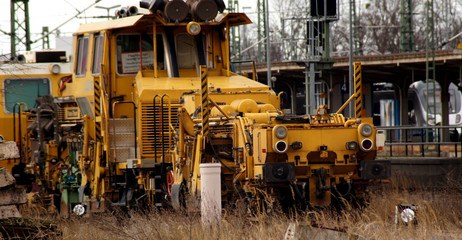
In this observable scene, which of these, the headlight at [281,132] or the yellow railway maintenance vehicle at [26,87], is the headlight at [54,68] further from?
the headlight at [281,132]

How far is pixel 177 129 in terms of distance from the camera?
50.3 ft

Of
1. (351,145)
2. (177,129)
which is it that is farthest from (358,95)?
(177,129)

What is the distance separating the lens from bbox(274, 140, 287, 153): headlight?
12.7 meters

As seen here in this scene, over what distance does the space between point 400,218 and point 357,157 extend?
1131 mm

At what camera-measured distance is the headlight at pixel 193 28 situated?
1742 centimetres

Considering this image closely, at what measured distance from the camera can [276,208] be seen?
12.6 metres

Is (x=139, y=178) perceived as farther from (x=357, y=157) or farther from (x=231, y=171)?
(x=357, y=157)

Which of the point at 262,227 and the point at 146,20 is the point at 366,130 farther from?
the point at 146,20

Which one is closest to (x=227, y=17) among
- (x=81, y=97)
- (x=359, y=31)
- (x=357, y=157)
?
(x=81, y=97)

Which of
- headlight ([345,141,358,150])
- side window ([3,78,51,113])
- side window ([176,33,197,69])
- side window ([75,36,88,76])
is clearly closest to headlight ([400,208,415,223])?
headlight ([345,141,358,150])

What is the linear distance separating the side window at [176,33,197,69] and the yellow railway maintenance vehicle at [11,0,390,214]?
2 centimetres

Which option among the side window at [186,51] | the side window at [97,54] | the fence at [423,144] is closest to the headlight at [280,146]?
the side window at [186,51]

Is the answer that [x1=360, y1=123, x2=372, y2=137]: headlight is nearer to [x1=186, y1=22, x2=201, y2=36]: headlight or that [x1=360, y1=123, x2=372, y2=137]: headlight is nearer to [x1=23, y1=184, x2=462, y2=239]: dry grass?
[x1=23, y1=184, x2=462, y2=239]: dry grass

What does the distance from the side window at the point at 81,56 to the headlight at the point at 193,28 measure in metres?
2.79
